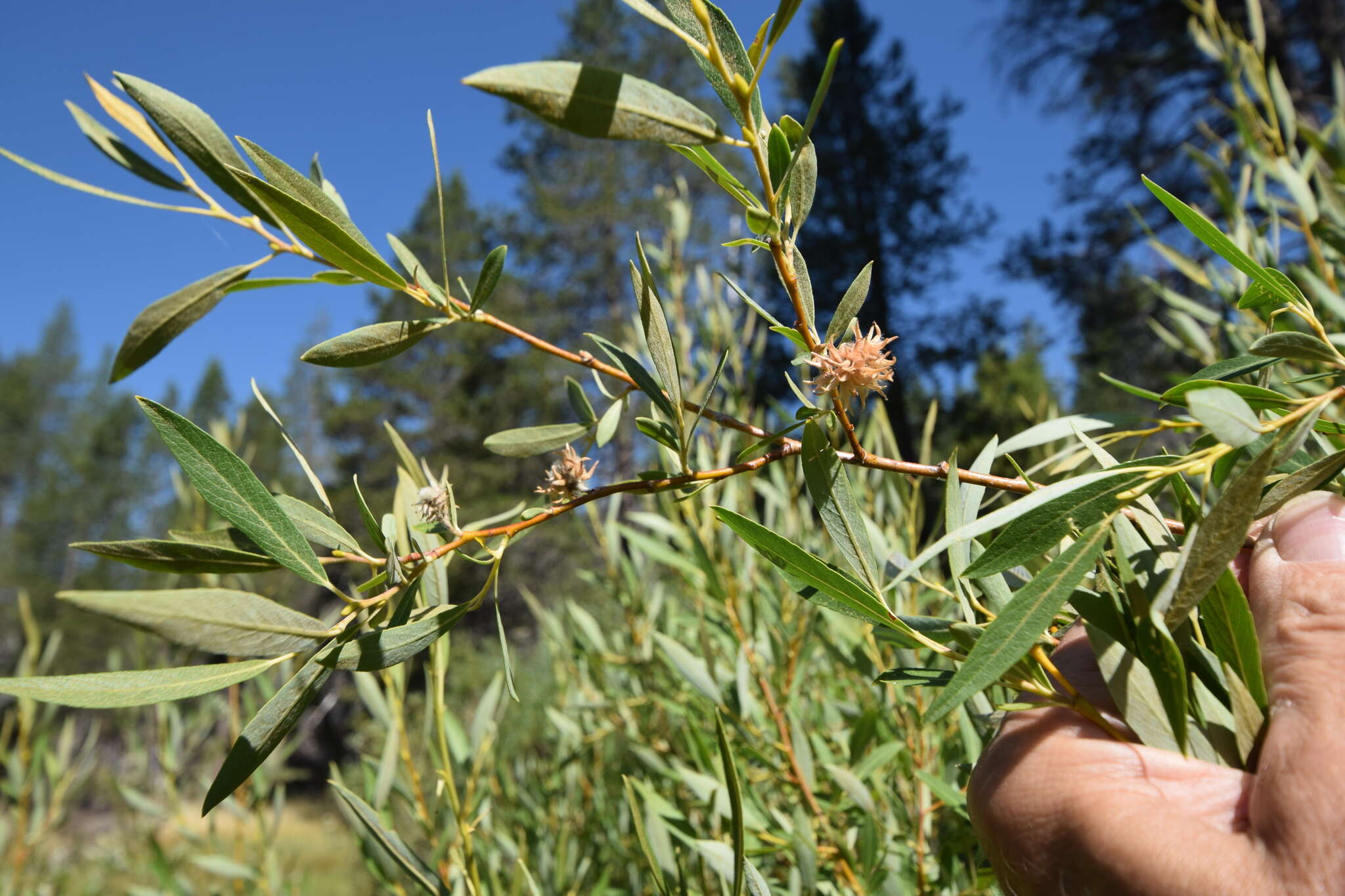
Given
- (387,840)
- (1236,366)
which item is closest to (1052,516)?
(1236,366)

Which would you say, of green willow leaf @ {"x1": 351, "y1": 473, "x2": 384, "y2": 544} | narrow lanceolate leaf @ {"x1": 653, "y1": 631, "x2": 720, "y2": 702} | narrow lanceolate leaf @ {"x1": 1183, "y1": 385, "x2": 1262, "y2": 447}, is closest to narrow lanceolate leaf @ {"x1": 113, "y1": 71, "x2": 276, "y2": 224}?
green willow leaf @ {"x1": 351, "y1": 473, "x2": 384, "y2": 544}

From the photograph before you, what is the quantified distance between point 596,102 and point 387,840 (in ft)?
1.69

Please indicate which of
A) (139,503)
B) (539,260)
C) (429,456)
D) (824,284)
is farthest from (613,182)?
(139,503)

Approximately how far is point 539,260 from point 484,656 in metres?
7.66

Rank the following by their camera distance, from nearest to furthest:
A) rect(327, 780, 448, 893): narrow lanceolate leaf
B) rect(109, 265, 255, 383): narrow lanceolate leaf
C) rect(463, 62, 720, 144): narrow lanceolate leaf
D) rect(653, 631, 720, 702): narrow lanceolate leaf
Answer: rect(463, 62, 720, 144): narrow lanceolate leaf → rect(109, 265, 255, 383): narrow lanceolate leaf → rect(327, 780, 448, 893): narrow lanceolate leaf → rect(653, 631, 720, 702): narrow lanceolate leaf

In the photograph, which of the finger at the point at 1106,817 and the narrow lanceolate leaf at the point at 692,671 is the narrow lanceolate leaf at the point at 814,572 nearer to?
the finger at the point at 1106,817

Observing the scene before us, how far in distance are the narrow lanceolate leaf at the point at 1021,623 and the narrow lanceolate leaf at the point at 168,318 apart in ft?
1.19

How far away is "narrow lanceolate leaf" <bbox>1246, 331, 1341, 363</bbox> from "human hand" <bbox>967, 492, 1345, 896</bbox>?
0.06 meters

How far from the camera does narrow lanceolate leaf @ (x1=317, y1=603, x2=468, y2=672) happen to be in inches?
11.8

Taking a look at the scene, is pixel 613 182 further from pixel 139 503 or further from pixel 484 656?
pixel 139 503

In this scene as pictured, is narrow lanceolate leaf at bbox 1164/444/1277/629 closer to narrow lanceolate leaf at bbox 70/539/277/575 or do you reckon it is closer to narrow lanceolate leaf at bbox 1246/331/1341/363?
narrow lanceolate leaf at bbox 1246/331/1341/363

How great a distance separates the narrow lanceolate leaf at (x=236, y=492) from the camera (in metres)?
0.30

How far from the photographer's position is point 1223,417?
0.86 ft

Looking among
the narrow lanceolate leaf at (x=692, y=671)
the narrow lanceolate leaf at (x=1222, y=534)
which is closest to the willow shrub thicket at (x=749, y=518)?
the narrow lanceolate leaf at (x=1222, y=534)
